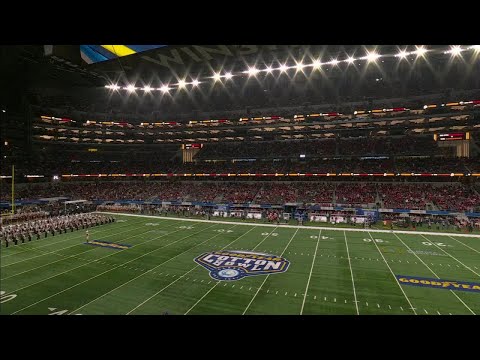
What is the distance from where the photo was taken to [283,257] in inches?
799

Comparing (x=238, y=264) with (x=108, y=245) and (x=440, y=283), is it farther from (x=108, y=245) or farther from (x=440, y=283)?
(x=108, y=245)

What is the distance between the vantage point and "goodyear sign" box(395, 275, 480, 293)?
14906mm

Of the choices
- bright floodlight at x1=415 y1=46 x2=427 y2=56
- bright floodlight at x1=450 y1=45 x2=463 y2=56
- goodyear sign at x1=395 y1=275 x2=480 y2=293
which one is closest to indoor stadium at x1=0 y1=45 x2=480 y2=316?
goodyear sign at x1=395 y1=275 x2=480 y2=293

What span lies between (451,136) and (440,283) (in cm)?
3861

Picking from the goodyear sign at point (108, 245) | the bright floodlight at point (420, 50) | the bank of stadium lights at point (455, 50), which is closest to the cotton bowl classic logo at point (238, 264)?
the goodyear sign at point (108, 245)

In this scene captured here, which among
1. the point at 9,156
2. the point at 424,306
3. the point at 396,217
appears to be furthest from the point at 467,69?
the point at 9,156

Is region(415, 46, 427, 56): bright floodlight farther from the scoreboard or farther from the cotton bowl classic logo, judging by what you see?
the cotton bowl classic logo

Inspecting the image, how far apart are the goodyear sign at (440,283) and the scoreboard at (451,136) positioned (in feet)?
124

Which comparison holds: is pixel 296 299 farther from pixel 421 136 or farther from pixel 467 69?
pixel 467 69

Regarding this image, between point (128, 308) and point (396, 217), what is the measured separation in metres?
31.5

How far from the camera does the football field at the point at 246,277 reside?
1286 cm

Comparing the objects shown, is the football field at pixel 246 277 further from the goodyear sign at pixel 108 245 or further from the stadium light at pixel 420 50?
the stadium light at pixel 420 50

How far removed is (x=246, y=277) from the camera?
16500 millimetres

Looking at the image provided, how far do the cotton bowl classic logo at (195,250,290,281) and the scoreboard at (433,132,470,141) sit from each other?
130 feet
